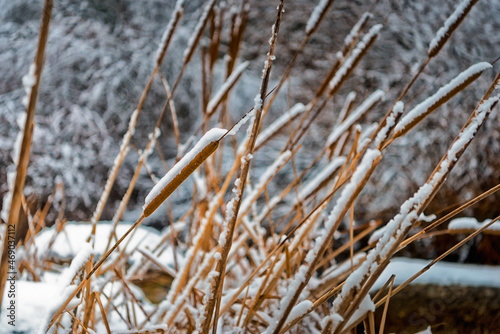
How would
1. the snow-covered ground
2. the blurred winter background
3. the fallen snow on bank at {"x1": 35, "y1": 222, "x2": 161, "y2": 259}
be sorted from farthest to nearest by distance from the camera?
1. the blurred winter background
2. the fallen snow on bank at {"x1": 35, "y1": 222, "x2": 161, "y2": 259}
3. the snow-covered ground

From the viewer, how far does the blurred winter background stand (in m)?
2.07

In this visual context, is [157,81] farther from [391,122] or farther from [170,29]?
[391,122]

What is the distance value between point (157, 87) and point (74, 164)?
76cm

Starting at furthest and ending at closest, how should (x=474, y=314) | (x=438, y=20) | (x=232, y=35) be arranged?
(x=438, y=20) → (x=474, y=314) → (x=232, y=35)

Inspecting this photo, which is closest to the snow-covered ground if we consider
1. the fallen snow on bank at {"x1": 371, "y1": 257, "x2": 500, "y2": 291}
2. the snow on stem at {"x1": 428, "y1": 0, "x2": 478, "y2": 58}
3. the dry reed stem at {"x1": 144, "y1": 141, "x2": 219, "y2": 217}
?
the fallen snow on bank at {"x1": 371, "y1": 257, "x2": 500, "y2": 291}

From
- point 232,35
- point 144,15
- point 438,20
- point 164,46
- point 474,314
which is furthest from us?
point 144,15

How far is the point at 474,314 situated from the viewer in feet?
2.56

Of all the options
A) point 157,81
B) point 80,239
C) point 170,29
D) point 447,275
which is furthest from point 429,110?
point 157,81

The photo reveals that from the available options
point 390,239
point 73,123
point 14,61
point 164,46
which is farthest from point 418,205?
point 14,61

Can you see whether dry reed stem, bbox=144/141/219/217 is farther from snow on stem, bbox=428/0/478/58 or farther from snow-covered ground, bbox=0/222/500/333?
snow on stem, bbox=428/0/478/58

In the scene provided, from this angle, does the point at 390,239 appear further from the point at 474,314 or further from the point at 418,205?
the point at 474,314

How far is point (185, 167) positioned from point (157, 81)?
8.06 feet

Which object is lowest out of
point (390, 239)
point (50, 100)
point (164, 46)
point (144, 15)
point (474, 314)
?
point (474, 314)

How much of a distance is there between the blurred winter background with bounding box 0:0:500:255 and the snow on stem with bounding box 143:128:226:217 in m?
1.86
